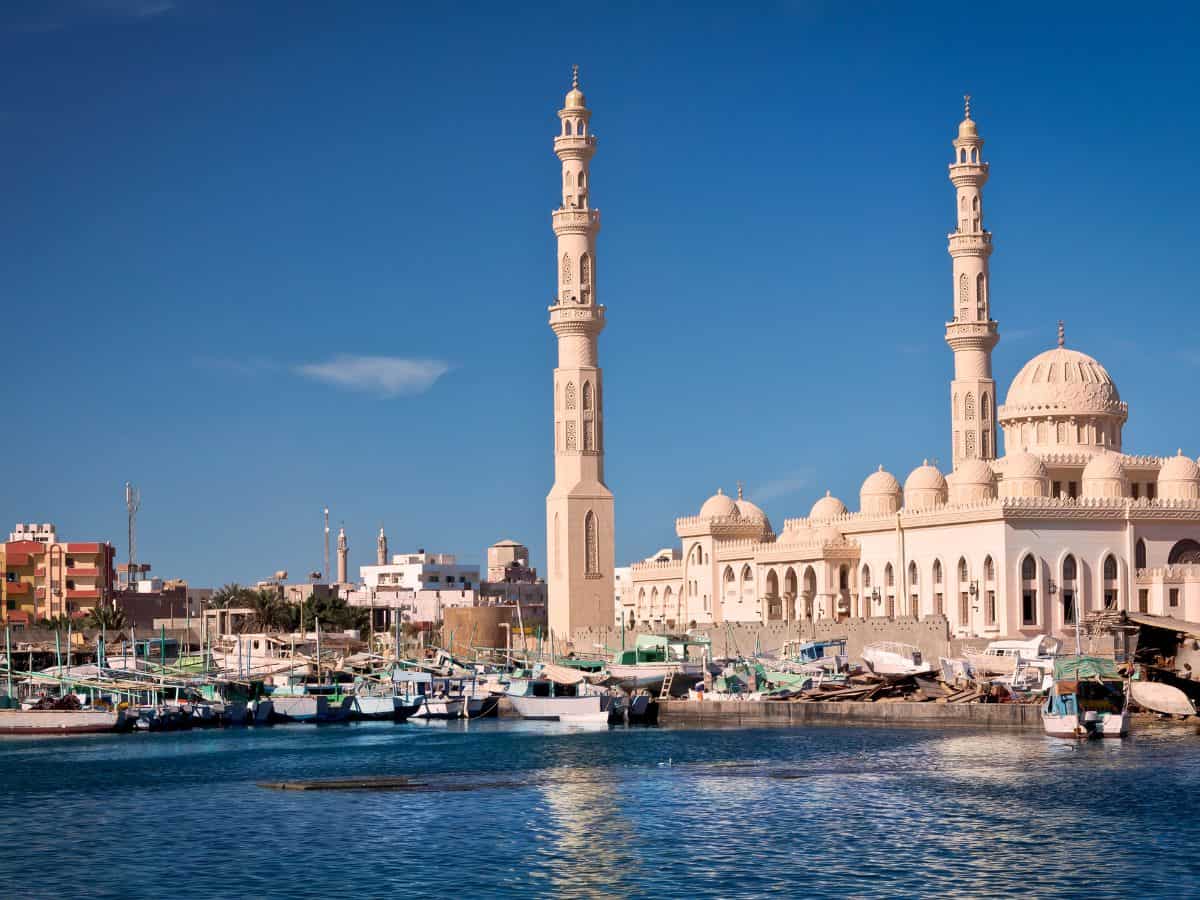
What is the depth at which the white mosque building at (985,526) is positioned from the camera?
76688 millimetres

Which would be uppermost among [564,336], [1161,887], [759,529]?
→ [564,336]

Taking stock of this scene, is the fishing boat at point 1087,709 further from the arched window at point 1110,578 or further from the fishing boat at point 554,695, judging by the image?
the arched window at point 1110,578

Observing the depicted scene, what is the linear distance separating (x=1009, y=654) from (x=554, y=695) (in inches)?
697

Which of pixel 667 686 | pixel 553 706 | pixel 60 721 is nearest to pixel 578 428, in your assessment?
pixel 667 686

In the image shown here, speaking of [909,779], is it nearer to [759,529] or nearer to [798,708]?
[798,708]

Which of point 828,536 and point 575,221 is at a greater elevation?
point 575,221

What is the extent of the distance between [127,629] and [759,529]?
3754 cm

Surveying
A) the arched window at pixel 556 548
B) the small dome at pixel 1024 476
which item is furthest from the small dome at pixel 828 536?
the arched window at pixel 556 548

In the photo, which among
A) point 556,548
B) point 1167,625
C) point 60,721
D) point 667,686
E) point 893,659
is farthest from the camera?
point 556,548

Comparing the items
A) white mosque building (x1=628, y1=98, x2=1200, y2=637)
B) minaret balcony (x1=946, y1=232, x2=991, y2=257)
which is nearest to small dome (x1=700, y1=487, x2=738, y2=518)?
white mosque building (x1=628, y1=98, x2=1200, y2=637)

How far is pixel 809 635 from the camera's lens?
265 feet

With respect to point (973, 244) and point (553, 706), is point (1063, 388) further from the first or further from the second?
point (553, 706)

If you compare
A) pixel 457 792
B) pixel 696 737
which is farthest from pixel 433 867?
pixel 696 737

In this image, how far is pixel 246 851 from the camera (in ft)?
118
